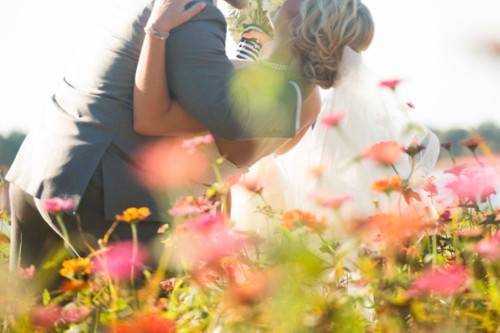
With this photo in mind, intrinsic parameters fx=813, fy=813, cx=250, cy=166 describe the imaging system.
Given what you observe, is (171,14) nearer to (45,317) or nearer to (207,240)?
(207,240)

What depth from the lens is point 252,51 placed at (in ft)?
8.47

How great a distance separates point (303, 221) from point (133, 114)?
793mm

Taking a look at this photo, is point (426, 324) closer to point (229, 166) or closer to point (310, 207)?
point (229, 166)

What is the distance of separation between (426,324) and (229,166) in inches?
42.5

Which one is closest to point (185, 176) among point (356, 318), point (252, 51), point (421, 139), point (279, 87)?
point (279, 87)

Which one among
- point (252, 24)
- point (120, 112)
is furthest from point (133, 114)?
point (252, 24)

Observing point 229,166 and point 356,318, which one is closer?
point 356,318

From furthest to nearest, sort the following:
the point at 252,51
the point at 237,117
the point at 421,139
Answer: the point at 421,139
the point at 252,51
the point at 237,117

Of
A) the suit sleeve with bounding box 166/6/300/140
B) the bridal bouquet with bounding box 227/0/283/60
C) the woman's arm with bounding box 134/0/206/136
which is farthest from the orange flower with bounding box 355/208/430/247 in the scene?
the bridal bouquet with bounding box 227/0/283/60

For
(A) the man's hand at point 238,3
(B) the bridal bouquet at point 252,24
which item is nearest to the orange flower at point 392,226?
(A) the man's hand at point 238,3

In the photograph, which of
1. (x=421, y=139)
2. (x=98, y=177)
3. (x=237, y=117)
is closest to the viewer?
(x=237, y=117)

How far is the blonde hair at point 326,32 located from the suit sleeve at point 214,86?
637 millimetres

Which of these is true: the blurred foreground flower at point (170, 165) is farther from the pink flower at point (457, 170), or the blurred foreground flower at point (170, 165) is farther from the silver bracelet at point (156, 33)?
the pink flower at point (457, 170)

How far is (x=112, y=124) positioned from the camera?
203 cm
